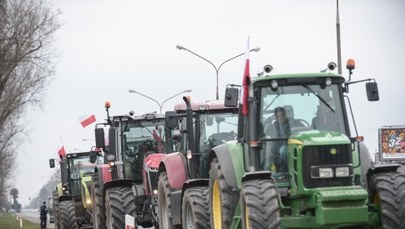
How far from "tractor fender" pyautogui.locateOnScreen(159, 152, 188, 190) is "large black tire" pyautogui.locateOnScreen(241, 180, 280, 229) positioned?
4.56 m

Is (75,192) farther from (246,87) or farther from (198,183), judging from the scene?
(246,87)

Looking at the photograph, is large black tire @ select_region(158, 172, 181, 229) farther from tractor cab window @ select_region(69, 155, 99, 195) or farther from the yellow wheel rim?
tractor cab window @ select_region(69, 155, 99, 195)

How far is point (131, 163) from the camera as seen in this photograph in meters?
18.2

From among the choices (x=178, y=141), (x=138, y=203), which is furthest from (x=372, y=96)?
(x=138, y=203)

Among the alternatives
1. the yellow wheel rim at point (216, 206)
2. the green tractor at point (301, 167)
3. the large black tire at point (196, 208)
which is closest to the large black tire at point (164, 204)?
the large black tire at point (196, 208)

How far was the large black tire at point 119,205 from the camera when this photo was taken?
16391 mm

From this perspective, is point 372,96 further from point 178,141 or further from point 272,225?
point 178,141

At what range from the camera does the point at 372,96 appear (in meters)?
10.6

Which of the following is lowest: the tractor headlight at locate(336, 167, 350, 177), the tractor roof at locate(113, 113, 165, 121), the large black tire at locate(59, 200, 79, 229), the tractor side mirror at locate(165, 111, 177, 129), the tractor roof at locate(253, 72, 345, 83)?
the large black tire at locate(59, 200, 79, 229)

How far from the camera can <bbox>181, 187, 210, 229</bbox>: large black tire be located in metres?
12.3

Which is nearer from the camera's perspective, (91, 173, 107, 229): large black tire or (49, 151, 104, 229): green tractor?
(91, 173, 107, 229): large black tire

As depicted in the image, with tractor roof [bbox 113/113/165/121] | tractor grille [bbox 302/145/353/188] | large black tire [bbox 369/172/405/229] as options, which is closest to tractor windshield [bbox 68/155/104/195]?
tractor roof [bbox 113/113/165/121]

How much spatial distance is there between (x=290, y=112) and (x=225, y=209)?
64.8 inches

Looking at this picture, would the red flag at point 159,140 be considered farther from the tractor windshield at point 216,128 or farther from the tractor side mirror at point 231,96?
the tractor side mirror at point 231,96
